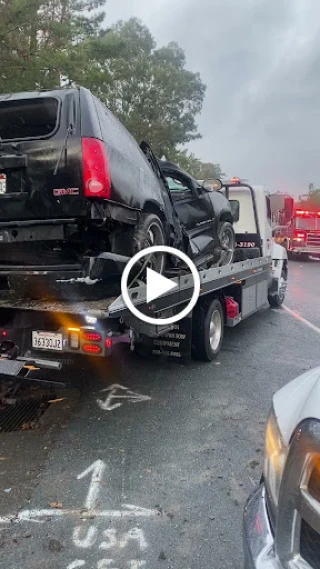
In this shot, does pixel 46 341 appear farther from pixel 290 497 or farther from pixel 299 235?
pixel 299 235

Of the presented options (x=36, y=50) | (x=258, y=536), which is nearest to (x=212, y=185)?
(x=258, y=536)

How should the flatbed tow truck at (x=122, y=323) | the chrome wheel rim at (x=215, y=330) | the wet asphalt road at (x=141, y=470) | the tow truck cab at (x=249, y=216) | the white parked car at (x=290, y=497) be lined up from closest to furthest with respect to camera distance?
the white parked car at (x=290, y=497)
the wet asphalt road at (x=141, y=470)
the flatbed tow truck at (x=122, y=323)
the chrome wheel rim at (x=215, y=330)
the tow truck cab at (x=249, y=216)

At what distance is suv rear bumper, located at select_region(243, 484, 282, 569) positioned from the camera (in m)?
1.72

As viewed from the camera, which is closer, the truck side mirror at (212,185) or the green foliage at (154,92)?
the truck side mirror at (212,185)

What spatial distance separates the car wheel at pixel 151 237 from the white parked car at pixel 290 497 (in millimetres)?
2697

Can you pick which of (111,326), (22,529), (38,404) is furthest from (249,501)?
(38,404)

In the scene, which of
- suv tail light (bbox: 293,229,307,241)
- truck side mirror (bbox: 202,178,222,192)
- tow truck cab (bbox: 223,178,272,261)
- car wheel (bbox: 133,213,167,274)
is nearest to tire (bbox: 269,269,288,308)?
tow truck cab (bbox: 223,178,272,261)

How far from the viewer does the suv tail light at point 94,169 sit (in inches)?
147

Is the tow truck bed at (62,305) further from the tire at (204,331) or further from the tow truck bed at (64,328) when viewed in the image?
the tire at (204,331)

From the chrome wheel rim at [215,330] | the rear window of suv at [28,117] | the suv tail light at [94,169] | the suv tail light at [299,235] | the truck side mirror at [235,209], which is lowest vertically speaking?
the chrome wheel rim at [215,330]

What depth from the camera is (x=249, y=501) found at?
7.02 feet

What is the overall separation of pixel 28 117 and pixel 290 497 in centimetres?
357

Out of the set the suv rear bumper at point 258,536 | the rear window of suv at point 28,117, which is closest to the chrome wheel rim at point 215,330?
the rear window of suv at point 28,117
